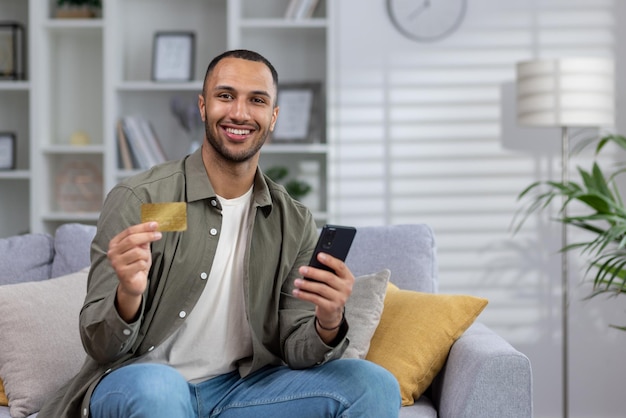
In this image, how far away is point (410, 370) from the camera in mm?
2209

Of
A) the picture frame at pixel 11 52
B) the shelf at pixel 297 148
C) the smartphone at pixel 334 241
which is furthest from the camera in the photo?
the picture frame at pixel 11 52

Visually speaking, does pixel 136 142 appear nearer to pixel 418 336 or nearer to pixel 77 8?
pixel 77 8

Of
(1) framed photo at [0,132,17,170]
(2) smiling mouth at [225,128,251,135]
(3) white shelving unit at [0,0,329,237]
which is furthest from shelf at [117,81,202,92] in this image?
Result: (2) smiling mouth at [225,128,251,135]

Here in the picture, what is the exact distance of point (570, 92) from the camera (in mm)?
3500

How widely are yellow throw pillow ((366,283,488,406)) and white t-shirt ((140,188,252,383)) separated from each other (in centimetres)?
46

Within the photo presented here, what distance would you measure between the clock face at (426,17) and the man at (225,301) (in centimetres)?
200

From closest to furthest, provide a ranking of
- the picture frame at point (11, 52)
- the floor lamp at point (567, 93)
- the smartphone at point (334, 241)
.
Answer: the smartphone at point (334, 241) → the floor lamp at point (567, 93) → the picture frame at point (11, 52)

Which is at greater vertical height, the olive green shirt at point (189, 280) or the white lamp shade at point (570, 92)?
the white lamp shade at point (570, 92)

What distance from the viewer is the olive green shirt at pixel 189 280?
5.75ft

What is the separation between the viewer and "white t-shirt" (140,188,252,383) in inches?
74.5

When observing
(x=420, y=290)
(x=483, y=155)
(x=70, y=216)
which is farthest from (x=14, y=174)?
(x=420, y=290)

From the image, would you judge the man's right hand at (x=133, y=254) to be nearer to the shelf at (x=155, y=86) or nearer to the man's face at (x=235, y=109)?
the man's face at (x=235, y=109)

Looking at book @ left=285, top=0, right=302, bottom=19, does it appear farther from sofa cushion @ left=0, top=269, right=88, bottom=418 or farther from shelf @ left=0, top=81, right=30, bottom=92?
sofa cushion @ left=0, top=269, right=88, bottom=418

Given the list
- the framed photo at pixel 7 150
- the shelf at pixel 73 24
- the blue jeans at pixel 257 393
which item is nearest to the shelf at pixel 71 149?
the framed photo at pixel 7 150
